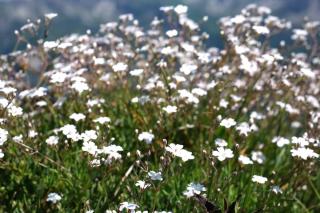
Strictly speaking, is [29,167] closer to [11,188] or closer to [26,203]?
[11,188]

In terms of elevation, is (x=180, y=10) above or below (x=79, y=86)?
above

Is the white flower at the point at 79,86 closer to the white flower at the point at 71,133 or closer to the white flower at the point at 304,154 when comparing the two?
the white flower at the point at 71,133

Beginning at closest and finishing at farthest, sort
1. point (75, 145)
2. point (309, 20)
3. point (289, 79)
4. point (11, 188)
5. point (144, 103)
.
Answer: point (11, 188) → point (75, 145) → point (144, 103) → point (289, 79) → point (309, 20)

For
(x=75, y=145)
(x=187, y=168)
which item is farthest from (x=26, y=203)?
(x=187, y=168)

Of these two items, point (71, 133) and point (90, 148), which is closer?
point (90, 148)

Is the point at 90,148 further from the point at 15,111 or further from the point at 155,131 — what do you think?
the point at 155,131

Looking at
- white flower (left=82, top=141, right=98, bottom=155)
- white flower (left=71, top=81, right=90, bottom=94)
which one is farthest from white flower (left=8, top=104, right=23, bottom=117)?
white flower (left=82, top=141, right=98, bottom=155)

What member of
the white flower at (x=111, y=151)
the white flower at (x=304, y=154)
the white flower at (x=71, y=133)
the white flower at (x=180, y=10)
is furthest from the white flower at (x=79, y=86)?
the white flower at (x=304, y=154)

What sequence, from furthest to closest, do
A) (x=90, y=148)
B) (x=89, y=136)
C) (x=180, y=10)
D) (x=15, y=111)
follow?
(x=180, y=10) < (x=15, y=111) < (x=89, y=136) < (x=90, y=148)

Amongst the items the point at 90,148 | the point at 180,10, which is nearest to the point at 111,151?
the point at 90,148
